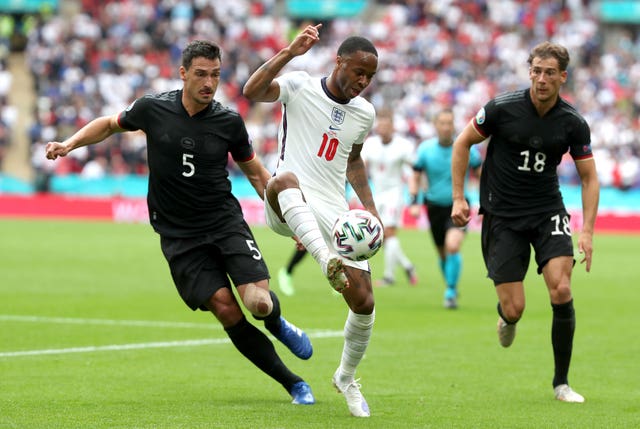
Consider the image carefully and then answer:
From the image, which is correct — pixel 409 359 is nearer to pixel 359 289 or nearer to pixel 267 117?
pixel 359 289

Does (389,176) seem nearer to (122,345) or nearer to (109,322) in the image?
(109,322)

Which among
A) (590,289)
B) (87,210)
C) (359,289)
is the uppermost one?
(359,289)

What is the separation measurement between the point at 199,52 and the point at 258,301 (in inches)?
69.5

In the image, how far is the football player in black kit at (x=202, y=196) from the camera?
845 cm

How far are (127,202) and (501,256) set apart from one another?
26.4 meters

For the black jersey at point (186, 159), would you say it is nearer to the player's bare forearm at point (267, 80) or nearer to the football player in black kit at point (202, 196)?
the football player in black kit at point (202, 196)

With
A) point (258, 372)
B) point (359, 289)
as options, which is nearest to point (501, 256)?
point (359, 289)

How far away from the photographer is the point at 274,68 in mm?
8039

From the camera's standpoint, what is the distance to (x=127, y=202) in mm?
34938

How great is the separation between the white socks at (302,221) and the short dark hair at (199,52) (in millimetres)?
1110

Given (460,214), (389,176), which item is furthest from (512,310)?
(389,176)

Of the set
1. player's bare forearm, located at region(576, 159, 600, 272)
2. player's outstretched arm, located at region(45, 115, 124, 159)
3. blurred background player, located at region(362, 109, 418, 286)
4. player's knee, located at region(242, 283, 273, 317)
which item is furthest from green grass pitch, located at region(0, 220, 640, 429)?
player's outstretched arm, located at region(45, 115, 124, 159)

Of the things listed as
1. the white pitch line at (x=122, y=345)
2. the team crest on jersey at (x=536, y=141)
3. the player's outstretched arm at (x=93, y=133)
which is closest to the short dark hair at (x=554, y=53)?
the team crest on jersey at (x=536, y=141)

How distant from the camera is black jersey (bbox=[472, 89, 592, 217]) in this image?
30.0 feet
